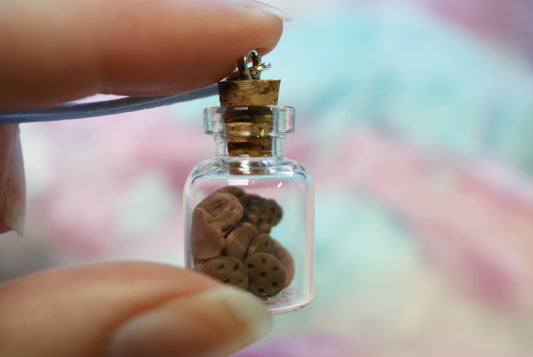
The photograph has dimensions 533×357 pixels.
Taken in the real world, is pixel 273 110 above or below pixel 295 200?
above

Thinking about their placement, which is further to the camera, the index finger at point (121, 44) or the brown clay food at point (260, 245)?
the brown clay food at point (260, 245)

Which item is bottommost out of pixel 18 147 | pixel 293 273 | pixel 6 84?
pixel 293 273

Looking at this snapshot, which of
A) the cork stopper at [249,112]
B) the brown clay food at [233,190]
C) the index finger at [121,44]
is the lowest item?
the brown clay food at [233,190]

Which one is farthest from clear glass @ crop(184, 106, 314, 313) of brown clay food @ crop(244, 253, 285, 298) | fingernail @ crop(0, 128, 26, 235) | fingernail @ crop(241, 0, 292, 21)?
fingernail @ crop(0, 128, 26, 235)

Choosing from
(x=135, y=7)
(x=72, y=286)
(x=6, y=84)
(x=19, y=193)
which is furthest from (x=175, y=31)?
(x=19, y=193)

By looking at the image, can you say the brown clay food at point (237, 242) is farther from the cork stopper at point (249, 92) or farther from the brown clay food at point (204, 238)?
the cork stopper at point (249, 92)

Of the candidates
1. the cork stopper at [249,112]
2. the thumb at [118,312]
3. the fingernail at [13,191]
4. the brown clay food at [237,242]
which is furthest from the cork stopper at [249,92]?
the fingernail at [13,191]

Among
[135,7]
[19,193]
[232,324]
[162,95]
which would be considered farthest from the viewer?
[19,193]

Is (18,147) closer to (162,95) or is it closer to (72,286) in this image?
(162,95)
